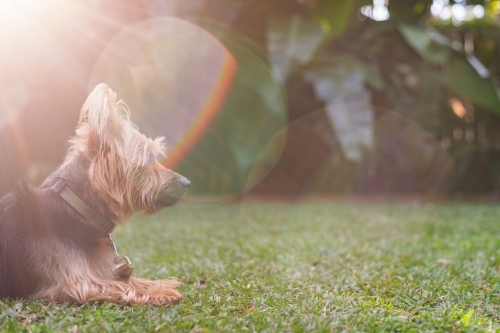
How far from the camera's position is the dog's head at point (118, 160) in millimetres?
3139

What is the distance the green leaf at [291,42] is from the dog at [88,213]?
5.71m

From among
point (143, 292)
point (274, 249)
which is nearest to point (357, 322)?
point (143, 292)

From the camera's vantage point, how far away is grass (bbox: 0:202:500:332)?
8.86 ft

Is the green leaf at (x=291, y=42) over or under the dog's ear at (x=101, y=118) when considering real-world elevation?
over

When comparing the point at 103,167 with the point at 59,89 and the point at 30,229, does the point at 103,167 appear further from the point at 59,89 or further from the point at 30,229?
the point at 59,89

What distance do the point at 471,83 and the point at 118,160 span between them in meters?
7.89

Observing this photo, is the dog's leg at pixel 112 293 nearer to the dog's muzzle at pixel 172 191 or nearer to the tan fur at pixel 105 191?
the tan fur at pixel 105 191

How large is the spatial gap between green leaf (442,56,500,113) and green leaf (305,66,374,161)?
5.58 feet

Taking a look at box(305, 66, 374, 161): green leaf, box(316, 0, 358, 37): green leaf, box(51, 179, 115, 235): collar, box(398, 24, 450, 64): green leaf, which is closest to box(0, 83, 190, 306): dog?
box(51, 179, 115, 235): collar

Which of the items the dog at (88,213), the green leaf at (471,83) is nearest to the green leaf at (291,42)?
the green leaf at (471,83)

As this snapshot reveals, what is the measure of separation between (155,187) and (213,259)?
5.39 ft

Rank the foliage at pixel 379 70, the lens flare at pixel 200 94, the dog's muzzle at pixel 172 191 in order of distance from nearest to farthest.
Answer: the dog's muzzle at pixel 172 191, the lens flare at pixel 200 94, the foliage at pixel 379 70

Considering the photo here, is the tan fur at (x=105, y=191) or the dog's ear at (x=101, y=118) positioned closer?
the tan fur at (x=105, y=191)

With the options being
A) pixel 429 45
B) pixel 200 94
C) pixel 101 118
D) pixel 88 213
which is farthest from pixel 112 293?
pixel 429 45
